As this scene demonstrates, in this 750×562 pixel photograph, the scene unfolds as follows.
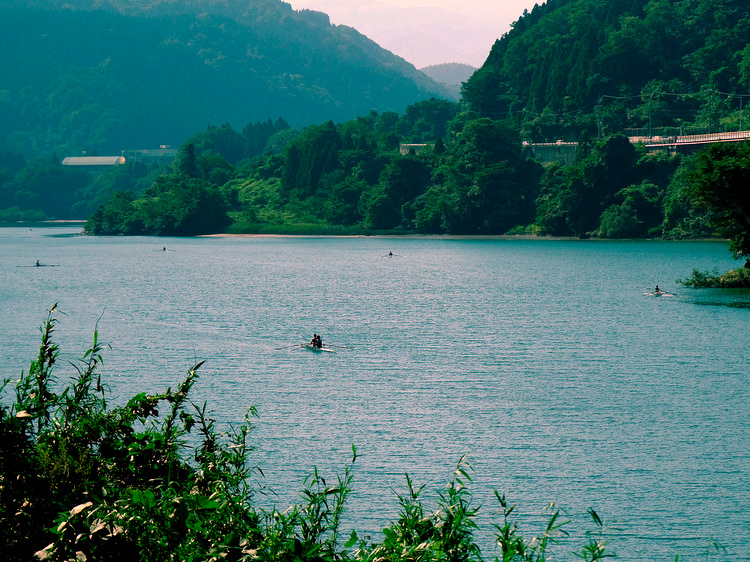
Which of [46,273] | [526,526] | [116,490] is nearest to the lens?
[116,490]

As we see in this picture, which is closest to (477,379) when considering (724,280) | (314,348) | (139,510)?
(314,348)

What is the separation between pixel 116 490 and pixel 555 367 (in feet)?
180

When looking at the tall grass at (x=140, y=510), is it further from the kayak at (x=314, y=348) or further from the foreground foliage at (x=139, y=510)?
the kayak at (x=314, y=348)

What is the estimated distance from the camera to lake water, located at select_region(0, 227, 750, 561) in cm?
3984

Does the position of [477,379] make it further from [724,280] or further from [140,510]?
[724,280]

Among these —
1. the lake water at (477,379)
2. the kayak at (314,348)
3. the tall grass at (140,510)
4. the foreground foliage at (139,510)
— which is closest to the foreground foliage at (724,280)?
the lake water at (477,379)

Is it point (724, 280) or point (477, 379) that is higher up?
point (724, 280)

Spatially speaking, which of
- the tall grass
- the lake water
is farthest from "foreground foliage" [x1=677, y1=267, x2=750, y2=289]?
the tall grass

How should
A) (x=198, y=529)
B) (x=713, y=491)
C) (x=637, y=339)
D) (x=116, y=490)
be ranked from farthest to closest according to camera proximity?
(x=637, y=339) → (x=713, y=491) → (x=116, y=490) → (x=198, y=529)

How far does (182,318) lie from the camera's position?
100 m

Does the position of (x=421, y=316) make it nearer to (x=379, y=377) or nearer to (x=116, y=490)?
(x=379, y=377)

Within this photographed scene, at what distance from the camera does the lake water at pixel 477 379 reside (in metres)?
39.8

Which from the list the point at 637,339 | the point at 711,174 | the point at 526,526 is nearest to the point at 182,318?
the point at 637,339

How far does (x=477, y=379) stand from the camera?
65.6 m
